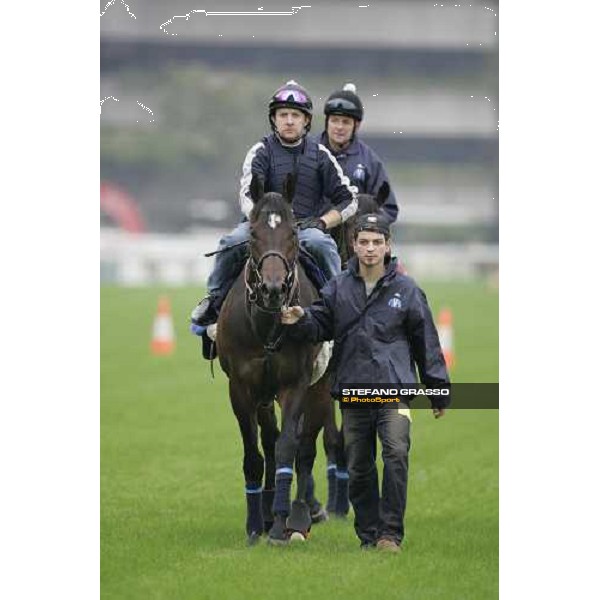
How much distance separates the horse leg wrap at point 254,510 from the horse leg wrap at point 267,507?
172 mm

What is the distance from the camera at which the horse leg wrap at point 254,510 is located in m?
9.62

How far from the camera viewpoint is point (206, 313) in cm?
1002

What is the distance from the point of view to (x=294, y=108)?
9.48 meters

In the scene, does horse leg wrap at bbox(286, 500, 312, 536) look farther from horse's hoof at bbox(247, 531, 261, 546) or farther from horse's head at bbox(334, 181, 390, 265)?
horse's head at bbox(334, 181, 390, 265)

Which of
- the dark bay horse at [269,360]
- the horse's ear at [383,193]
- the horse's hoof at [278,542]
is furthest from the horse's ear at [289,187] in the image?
the horse's hoof at [278,542]

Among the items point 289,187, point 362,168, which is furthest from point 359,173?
point 289,187

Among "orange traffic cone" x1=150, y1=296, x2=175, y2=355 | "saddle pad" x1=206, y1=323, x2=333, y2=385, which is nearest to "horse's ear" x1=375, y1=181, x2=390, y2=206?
"saddle pad" x1=206, y1=323, x2=333, y2=385

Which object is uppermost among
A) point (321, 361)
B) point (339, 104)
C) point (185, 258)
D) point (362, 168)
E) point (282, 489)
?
point (339, 104)

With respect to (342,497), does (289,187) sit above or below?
above

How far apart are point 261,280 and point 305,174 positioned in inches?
55.8

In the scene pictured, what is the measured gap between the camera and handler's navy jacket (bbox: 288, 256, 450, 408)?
28.9 ft

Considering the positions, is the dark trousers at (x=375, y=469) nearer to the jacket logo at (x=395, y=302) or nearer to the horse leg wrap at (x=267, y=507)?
the jacket logo at (x=395, y=302)

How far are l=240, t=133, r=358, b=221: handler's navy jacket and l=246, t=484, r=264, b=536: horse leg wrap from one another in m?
1.76

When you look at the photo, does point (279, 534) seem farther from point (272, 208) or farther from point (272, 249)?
point (272, 208)
